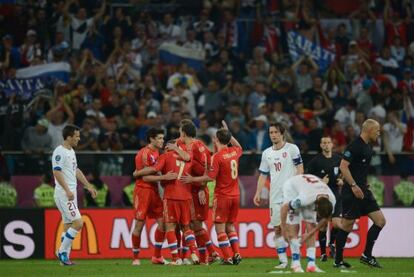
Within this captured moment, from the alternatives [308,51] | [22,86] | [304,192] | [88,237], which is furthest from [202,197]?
[308,51]

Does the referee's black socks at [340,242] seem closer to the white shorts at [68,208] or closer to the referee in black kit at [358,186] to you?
the referee in black kit at [358,186]

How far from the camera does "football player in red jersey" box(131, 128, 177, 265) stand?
2006 cm

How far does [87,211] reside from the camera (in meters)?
23.4

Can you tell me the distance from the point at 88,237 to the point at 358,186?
6.85m

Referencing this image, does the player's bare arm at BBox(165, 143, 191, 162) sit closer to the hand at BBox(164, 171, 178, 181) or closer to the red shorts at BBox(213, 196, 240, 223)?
the hand at BBox(164, 171, 178, 181)

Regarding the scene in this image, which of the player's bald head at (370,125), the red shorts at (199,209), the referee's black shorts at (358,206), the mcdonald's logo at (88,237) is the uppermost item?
the player's bald head at (370,125)

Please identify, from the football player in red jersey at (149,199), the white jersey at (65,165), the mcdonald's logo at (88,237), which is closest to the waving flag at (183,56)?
the mcdonald's logo at (88,237)

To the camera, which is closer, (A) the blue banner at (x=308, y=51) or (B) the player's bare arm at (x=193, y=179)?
(B) the player's bare arm at (x=193, y=179)

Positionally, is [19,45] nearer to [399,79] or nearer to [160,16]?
[160,16]

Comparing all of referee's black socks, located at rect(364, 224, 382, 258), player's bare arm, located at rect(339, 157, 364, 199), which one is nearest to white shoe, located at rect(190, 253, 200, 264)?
referee's black socks, located at rect(364, 224, 382, 258)

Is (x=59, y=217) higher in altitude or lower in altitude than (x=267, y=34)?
lower

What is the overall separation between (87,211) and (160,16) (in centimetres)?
871

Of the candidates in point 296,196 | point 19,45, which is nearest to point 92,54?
point 19,45

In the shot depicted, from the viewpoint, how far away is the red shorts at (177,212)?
64.0 feet
